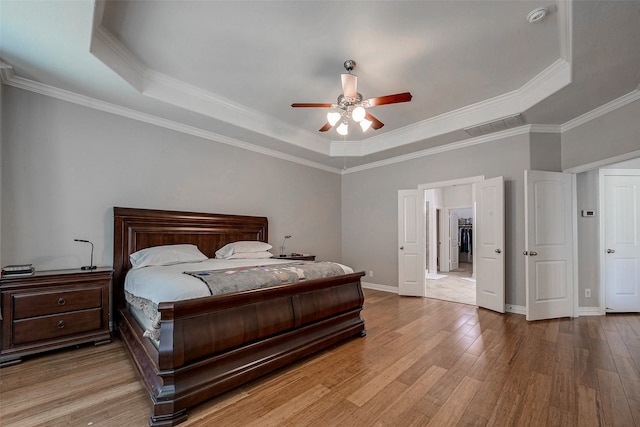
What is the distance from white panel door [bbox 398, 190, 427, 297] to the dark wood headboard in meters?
2.69

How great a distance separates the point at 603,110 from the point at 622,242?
2102 mm

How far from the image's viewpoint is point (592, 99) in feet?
10.3

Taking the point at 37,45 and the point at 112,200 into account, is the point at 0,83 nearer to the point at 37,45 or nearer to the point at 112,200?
the point at 37,45

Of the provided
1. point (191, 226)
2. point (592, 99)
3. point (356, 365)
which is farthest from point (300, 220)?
point (592, 99)

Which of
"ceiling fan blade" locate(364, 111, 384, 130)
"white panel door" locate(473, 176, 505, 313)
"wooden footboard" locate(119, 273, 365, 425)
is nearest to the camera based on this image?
"wooden footboard" locate(119, 273, 365, 425)

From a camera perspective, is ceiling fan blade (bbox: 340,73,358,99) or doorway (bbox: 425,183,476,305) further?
doorway (bbox: 425,183,476,305)

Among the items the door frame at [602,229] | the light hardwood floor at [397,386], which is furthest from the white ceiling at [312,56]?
the light hardwood floor at [397,386]

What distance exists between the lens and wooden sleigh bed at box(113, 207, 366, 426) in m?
1.76

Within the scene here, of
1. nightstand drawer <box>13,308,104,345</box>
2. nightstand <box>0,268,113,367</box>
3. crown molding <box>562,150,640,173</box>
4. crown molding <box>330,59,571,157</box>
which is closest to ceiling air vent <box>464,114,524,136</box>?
crown molding <box>330,59,571,157</box>

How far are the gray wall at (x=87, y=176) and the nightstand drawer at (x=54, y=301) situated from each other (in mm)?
559

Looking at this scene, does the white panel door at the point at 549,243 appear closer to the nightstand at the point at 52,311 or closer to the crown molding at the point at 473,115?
the crown molding at the point at 473,115

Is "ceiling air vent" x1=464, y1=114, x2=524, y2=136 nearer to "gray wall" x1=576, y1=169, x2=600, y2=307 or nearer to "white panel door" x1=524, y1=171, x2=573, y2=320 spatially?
"white panel door" x1=524, y1=171, x2=573, y2=320

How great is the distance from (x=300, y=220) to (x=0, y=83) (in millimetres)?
4261

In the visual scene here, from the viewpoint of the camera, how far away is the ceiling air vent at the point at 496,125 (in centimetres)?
367
